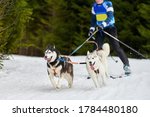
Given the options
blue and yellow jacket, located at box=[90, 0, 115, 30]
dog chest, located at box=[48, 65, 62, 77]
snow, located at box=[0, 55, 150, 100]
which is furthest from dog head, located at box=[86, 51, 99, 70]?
blue and yellow jacket, located at box=[90, 0, 115, 30]

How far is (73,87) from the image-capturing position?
10836 millimetres

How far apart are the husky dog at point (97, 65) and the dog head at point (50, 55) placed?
655mm

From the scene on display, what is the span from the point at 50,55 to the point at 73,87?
45.2 inches

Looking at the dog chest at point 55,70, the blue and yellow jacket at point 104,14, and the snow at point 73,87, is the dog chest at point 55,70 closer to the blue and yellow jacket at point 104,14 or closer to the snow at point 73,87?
the snow at point 73,87

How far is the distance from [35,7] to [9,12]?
15.6 meters

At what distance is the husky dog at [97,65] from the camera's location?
33.0 ft

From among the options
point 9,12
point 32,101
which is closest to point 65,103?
point 32,101

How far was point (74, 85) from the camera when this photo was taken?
11.1 m

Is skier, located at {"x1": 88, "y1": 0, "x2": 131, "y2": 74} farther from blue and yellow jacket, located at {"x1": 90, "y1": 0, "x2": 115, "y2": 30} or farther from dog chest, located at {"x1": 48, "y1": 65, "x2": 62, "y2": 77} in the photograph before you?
dog chest, located at {"x1": 48, "y1": 65, "x2": 62, "y2": 77}

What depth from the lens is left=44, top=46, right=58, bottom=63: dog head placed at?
10016mm

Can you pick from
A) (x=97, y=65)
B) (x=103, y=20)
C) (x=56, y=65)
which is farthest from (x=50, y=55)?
(x=103, y=20)

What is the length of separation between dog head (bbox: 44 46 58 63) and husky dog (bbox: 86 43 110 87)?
65cm

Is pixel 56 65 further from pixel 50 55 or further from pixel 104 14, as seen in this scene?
pixel 104 14

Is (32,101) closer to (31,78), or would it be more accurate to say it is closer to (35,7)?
(31,78)
